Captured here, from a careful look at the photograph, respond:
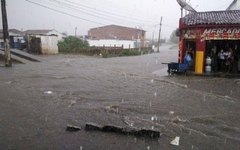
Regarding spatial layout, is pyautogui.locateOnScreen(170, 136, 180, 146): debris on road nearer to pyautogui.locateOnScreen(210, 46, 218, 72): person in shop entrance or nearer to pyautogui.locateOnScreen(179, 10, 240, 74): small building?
pyautogui.locateOnScreen(179, 10, 240, 74): small building

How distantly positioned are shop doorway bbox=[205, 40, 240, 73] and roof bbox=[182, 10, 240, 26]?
1.72 m

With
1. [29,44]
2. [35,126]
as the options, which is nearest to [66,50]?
[29,44]

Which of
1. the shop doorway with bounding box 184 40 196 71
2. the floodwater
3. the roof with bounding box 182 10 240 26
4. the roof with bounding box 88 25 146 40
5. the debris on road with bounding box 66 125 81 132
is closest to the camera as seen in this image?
the floodwater

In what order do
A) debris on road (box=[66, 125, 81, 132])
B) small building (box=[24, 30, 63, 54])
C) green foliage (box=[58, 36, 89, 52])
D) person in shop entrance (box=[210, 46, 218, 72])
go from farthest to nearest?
green foliage (box=[58, 36, 89, 52]) < small building (box=[24, 30, 63, 54]) < person in shop entrance (box=[210, 46, 218, 72]) < debris on road (box=[66, 125, 81, 132])

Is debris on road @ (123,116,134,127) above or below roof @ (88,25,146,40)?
below

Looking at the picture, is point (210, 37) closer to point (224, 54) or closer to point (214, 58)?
point (224, 54)

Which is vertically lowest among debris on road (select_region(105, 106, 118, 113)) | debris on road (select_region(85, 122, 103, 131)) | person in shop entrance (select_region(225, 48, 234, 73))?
debris on road (select_region(105, 106, 118, 113))

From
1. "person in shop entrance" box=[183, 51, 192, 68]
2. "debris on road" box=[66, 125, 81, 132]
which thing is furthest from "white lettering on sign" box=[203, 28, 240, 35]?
"debris on road" box=[66, 125, 81, 132]

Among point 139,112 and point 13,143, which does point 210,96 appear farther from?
point 13,143

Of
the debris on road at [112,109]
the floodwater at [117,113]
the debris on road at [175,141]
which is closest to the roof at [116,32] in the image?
the floodwater at [117,113]

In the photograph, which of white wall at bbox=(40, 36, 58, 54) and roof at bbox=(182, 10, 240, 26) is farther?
white wall at bbox=(40, 36, 58, 54)

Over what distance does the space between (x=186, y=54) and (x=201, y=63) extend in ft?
4.16

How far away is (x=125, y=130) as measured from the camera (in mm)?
8391

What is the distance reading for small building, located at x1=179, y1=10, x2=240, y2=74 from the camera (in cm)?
2167
